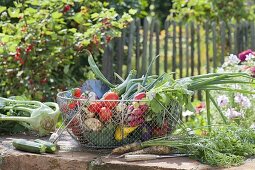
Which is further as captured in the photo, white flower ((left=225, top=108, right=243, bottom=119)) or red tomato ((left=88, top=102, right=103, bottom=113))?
white flower ((left=225, top=108, right=243, bottom=119))

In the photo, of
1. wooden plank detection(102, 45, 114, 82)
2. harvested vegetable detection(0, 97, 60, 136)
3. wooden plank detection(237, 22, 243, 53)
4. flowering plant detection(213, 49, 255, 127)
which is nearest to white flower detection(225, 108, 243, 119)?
flowering plant detection(213, 49, 255, 127)

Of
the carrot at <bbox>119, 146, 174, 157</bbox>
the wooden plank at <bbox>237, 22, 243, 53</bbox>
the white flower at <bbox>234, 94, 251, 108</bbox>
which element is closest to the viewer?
the carrot at <bbox>119, 146, 174, 157</bbox>

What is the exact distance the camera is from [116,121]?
84.4 inches

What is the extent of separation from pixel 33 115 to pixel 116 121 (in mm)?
546

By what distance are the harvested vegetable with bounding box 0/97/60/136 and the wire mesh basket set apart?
289 millimetres

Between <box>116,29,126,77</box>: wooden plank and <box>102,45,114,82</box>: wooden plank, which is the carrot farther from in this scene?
<box>116,29,126,77</box>: wooden plank

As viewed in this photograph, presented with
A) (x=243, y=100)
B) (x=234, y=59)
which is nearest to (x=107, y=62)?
(x=234, y=59)

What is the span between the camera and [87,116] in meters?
2.18

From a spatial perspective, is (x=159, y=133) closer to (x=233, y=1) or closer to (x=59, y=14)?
(x=59, y=14)

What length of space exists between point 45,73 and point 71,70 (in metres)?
0.47

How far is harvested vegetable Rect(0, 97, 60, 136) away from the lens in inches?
99.4

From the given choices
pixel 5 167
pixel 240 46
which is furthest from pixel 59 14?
pixel 240 46

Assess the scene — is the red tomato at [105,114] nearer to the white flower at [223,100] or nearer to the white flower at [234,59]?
the white flower at [223,100]

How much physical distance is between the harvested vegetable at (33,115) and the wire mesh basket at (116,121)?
29cm
